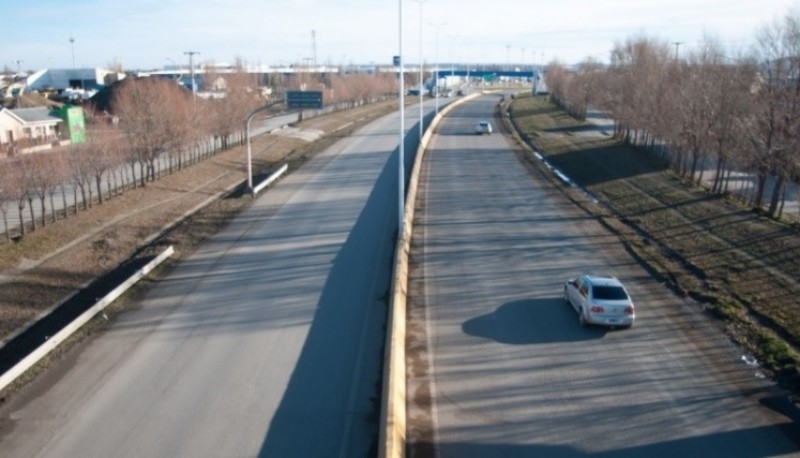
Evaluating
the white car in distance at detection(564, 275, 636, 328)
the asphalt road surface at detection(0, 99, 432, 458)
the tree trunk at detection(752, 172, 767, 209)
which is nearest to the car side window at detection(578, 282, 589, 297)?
the white car in distance at detection(564, 275, 636, 328)

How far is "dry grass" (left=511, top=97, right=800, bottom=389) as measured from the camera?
52.0 feet

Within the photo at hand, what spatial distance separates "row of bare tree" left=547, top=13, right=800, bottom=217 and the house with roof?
35.7m

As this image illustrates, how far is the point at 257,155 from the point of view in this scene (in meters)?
49.2

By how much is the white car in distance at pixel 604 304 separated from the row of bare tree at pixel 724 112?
12633 mm

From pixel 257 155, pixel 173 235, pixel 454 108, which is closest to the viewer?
pixel 173 235

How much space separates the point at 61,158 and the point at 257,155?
23180mm

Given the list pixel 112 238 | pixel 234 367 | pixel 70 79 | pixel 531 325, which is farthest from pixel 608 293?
pixel 70 79

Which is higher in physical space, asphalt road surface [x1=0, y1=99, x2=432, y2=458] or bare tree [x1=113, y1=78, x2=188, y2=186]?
bare tree [x1=113, y1=78, x2=188, y2=186]

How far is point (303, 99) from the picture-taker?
142 ft

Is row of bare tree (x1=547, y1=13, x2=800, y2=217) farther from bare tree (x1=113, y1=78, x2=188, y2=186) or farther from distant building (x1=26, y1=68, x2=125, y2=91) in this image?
distant building (x1=26, y1=68, x2=125, y2=91)

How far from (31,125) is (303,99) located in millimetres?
21783

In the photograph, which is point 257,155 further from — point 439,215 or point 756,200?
point 756,200

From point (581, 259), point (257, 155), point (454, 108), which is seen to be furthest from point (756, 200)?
point (454, 108)

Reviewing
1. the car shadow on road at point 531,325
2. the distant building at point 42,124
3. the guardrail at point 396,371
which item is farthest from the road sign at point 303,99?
the car shadow on road at point 531,325
